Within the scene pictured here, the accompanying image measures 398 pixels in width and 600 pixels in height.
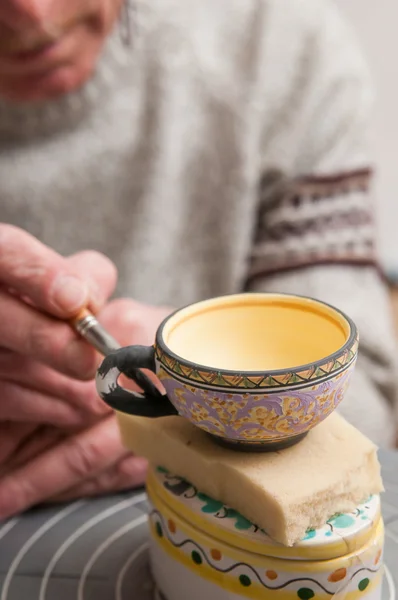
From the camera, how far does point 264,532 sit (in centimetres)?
39

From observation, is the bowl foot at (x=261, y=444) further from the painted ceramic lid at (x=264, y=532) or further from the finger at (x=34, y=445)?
the finger at (x=34, y=445)

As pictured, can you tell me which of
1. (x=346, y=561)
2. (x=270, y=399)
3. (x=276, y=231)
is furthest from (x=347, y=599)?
(x=276, y=231)

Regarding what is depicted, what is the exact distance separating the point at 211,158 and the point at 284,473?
63 cm

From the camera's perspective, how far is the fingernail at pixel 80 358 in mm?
468

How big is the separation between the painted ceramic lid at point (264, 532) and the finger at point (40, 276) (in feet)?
0.48

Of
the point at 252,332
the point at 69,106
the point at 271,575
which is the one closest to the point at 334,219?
the point at 69,106

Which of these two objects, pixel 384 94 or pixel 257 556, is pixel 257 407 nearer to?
pixel 257 556

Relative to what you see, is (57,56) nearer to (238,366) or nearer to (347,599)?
(238,366)

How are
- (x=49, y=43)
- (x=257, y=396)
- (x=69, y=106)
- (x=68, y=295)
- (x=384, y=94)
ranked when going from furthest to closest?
1. (x=384, y=94)
2. (x=69, y=106)
3. (x=49, y=43)
4. (x=68, y=295)
5. (x=257, y=396)

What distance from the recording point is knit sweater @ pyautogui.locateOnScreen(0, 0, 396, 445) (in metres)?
0.88

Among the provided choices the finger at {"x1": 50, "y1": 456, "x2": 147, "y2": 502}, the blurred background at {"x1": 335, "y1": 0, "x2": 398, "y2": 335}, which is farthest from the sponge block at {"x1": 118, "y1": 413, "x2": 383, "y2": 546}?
the blurred background at {"x1": 335, "y1": 0, "x2": 398, "y2": 335}

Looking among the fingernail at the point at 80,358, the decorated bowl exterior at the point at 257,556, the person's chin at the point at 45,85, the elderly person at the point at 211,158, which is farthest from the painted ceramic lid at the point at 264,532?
the person's chin at the point at 45,85

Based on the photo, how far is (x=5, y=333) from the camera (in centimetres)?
48

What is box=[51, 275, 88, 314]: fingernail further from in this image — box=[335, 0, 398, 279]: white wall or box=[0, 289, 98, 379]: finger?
box=[335, 0, 398, 279]: white wall
